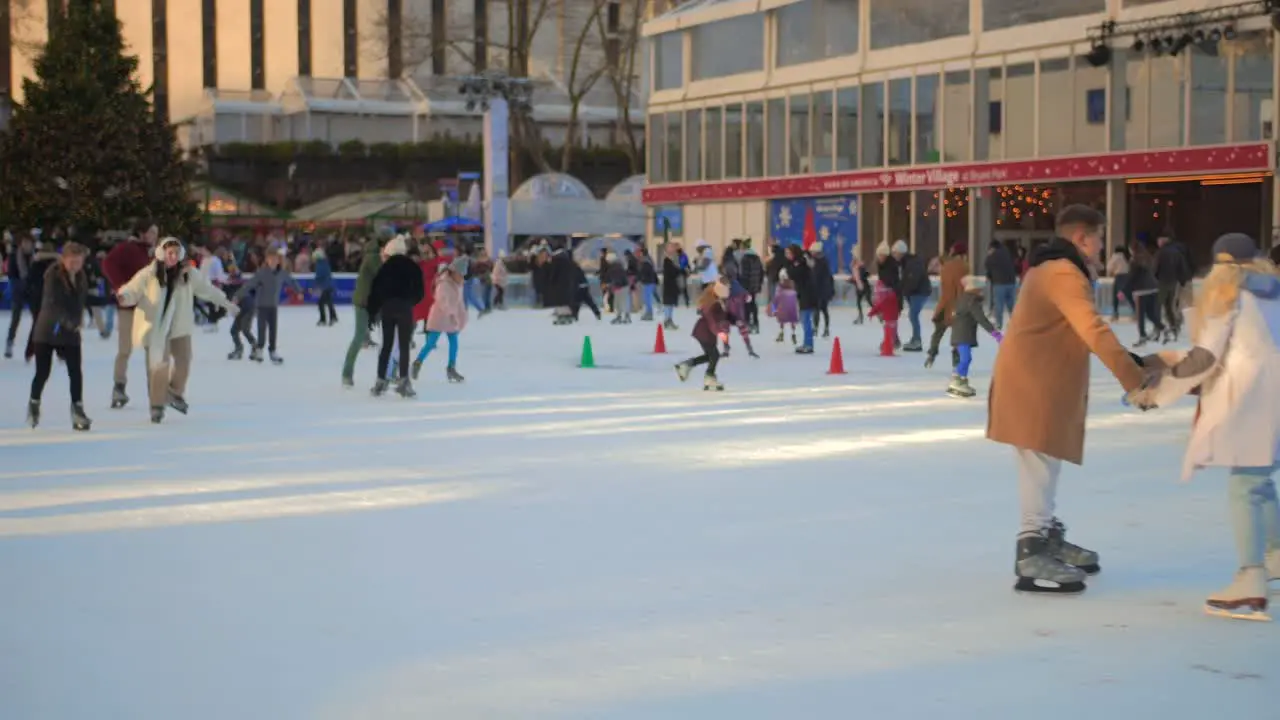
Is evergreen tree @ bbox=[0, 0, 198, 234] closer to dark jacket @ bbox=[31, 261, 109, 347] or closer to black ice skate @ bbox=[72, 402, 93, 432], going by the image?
black ice skate @ bbox=[72, 402, 93, 432]

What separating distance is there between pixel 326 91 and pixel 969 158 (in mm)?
31536

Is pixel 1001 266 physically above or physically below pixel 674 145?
below

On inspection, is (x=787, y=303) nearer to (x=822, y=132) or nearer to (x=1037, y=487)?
(x=1037, y=487)

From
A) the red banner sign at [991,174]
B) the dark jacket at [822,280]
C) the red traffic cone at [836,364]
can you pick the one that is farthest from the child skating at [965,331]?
the red banner sign at [991,174]

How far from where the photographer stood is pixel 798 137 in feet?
163

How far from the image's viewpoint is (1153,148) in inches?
1502

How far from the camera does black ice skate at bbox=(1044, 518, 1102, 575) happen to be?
22.5 feet

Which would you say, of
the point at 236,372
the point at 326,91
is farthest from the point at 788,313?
the point at 326,91

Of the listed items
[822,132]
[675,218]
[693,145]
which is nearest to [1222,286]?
[822,132]

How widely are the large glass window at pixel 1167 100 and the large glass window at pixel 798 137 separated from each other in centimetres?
1258

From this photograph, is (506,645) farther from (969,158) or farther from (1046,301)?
(969,158)

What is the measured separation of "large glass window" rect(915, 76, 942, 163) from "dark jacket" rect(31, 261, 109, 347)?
111 feet

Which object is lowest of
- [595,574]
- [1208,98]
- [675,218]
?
[595,574]

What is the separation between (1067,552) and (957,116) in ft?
125
